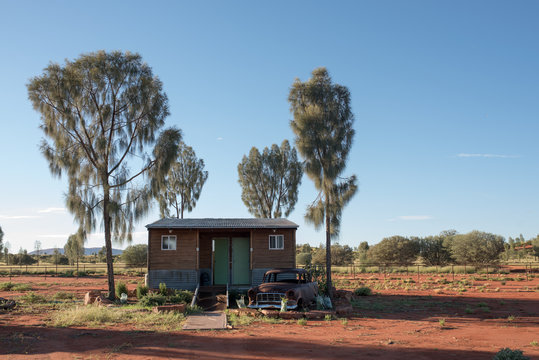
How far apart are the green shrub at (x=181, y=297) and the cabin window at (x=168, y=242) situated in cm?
267

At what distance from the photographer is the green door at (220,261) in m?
20.6

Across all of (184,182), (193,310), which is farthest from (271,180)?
(193,310)

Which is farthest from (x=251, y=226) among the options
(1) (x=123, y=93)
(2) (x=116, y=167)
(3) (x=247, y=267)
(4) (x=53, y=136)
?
(4) (x=53, y=136)

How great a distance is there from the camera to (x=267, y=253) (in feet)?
66.1

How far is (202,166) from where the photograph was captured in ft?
121

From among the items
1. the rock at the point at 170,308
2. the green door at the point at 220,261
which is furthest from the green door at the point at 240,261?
the rock at the point at 170,308

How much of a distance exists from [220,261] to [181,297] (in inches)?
155

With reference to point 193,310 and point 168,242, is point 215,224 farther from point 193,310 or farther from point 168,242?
point 193,310

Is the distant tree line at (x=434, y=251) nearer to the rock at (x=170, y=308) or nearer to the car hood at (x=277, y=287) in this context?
the car hood at (x=277, y=287)

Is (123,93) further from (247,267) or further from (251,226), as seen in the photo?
(247,267)

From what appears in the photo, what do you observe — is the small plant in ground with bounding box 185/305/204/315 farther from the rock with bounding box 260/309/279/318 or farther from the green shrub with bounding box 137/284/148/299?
the green shrub with bounding box 137/284/148/299

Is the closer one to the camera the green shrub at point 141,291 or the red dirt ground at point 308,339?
the red dirt ground at point 308,339

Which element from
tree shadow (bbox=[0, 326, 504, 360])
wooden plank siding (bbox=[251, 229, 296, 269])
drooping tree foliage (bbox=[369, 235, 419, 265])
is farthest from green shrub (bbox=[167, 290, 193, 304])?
drooping tree foliage (bbox=[369, 235, 419, 265])

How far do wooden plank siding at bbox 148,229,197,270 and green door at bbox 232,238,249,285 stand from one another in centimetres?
198
